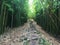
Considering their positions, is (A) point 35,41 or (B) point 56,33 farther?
(B) point 56,33

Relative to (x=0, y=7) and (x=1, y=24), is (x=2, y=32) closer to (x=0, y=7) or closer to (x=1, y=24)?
(x=1, y=24)

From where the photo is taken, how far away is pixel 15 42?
283 inches

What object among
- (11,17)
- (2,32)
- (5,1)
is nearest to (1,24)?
(2,32)

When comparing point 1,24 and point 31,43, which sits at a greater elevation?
point 1,24

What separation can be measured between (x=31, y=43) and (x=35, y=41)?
303 millimetres

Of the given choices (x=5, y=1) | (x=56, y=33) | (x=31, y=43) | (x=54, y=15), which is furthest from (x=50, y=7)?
(x=31, y=43)

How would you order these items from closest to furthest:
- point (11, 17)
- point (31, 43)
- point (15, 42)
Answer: point (31, 43)
point (15, 42)
point (11, 17)

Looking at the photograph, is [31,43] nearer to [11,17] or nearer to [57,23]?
[57,23]

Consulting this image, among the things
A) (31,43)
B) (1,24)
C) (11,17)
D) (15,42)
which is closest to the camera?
(31,43)

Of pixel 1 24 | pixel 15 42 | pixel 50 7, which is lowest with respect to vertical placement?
pixel 15 42

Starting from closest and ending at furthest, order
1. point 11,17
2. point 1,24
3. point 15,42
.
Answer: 1. point 15,42
2. point 1,24
3. point 11,17

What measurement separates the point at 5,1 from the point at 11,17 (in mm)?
2540

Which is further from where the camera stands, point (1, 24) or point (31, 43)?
point (1, 24)

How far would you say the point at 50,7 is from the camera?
9.12 metres
